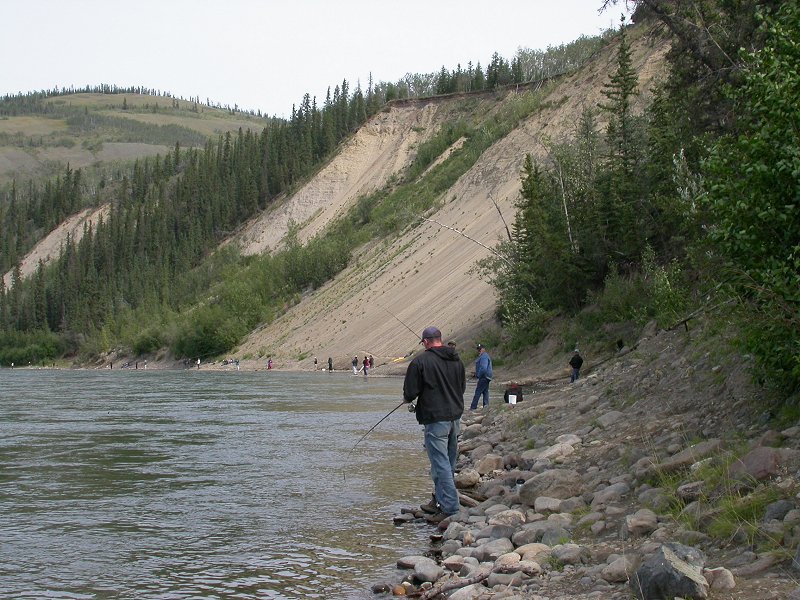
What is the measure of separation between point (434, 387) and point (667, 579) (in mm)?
4676

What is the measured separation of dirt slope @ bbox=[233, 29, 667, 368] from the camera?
53.6 meters

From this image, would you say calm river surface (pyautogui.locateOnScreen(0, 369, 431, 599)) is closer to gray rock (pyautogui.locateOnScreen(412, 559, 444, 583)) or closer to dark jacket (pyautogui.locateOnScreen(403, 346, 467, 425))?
gray rock (pyautogui.locateOnScreen(412, 559, 444, 583))

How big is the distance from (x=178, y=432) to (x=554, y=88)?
62831 mm

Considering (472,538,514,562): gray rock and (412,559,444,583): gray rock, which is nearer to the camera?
(412,559,444,583): gray rock

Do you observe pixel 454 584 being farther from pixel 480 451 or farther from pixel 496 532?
pixel 480 451

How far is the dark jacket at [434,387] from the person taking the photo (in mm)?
10445

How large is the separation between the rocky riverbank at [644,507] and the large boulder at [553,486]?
2 centimetres

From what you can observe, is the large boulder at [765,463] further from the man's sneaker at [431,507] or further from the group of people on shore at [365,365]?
the group of people on shore at [365,365]

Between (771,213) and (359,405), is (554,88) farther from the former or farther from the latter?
(771,213)

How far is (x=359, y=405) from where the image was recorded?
2800 cm

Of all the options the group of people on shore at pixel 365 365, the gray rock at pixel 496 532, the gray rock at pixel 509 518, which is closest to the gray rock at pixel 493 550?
the gray rock at pixel 496 532

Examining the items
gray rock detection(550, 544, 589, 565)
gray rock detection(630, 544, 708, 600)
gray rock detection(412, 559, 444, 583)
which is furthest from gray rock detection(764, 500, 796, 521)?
gray rock detection(412, 559, 444, 583)

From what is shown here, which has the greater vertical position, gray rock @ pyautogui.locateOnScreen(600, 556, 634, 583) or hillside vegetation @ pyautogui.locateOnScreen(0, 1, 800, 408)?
hillside vegetation @ pyautogui.locateOnScreen(0, 1, 800, 408)

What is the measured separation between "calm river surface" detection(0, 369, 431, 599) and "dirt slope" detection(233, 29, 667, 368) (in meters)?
27.0
